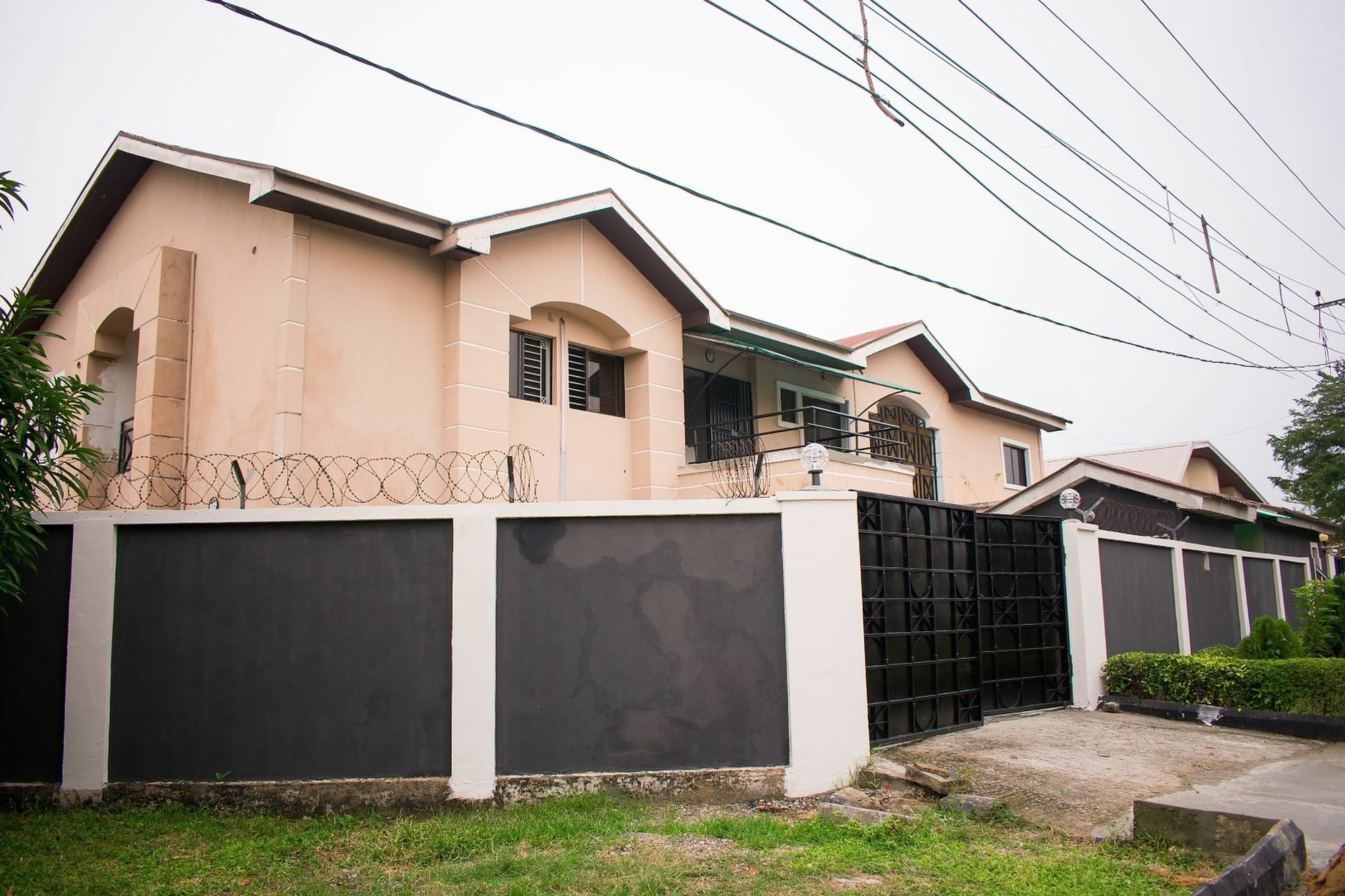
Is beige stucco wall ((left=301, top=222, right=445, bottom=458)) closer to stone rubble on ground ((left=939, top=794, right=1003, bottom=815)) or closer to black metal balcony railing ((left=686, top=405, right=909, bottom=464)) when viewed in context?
black metal balcony railing ((left=686, top=405, right=909, bottom=464))

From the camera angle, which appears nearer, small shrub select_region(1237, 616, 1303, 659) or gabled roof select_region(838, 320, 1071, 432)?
small shrub select_region(1237, 616, 1303, 659)

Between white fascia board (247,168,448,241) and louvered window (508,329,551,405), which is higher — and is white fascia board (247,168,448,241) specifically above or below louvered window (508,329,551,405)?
above

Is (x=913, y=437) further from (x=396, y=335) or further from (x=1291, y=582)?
(x=396, y=335)

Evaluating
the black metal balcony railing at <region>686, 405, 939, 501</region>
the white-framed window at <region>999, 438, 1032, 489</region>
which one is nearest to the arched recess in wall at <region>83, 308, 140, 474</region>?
the black metal balcony railing at <region>686, 405, 939, 501</region>

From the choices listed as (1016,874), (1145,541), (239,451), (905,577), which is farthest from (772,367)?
(1016,874)

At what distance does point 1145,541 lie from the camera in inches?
540

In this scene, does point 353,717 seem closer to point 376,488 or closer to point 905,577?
point 376,488

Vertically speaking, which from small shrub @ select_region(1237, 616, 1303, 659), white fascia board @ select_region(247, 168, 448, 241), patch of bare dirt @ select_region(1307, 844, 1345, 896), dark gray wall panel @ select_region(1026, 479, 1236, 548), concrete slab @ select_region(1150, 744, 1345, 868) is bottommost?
concrete slab @ select_region(1150, 744, 1345, 868)

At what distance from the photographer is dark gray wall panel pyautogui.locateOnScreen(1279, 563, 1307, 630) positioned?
19375 mm

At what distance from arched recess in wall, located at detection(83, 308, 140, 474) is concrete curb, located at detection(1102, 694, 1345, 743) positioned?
13.5 meters

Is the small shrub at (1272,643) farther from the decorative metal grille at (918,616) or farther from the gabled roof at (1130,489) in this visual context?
the gabled roof at (1130,489)

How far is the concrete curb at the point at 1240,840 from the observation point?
4.67m

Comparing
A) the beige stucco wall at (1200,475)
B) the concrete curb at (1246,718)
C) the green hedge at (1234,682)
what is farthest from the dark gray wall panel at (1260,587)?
the concrete curb at (1246,718)

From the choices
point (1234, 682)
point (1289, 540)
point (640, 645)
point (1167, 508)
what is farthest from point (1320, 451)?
point (640, 645)
